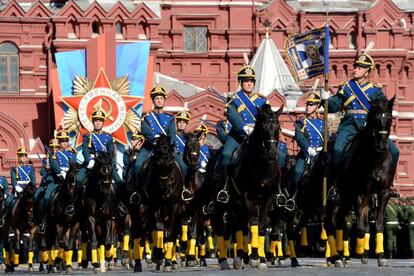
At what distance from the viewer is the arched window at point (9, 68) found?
2936 inches

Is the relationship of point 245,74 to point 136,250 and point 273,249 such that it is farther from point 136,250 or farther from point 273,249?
point 273,249

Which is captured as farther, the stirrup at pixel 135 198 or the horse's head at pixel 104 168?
the horse's head at pixel 104 168

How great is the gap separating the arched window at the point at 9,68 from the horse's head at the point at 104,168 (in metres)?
46.5

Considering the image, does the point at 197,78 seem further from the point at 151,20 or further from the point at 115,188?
the point at 115,188

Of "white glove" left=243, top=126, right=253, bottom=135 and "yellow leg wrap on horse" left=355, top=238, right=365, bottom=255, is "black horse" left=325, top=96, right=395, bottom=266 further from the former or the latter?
"white glove" left=243, top=126, right=253, bottom=135

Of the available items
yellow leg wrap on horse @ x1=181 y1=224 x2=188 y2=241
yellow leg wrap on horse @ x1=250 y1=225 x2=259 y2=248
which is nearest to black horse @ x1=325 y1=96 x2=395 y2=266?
yellow leg wrap on horse @ x1=250 y1=225 x2=259 y2=248

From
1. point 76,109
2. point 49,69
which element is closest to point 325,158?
point 76,109

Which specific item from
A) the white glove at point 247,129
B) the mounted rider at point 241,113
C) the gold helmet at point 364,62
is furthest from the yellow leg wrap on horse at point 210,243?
the gold helmet at point 364,62

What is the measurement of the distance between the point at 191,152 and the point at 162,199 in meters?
3.81

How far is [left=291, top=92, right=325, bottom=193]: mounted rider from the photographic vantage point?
96.3 ft

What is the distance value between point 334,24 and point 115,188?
1908 inches

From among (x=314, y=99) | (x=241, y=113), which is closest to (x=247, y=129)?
(x=241, y=113)

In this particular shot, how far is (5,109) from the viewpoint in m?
73.9

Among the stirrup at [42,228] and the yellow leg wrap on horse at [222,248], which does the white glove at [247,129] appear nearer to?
the yellow leg wrap on horse at [222,248]
